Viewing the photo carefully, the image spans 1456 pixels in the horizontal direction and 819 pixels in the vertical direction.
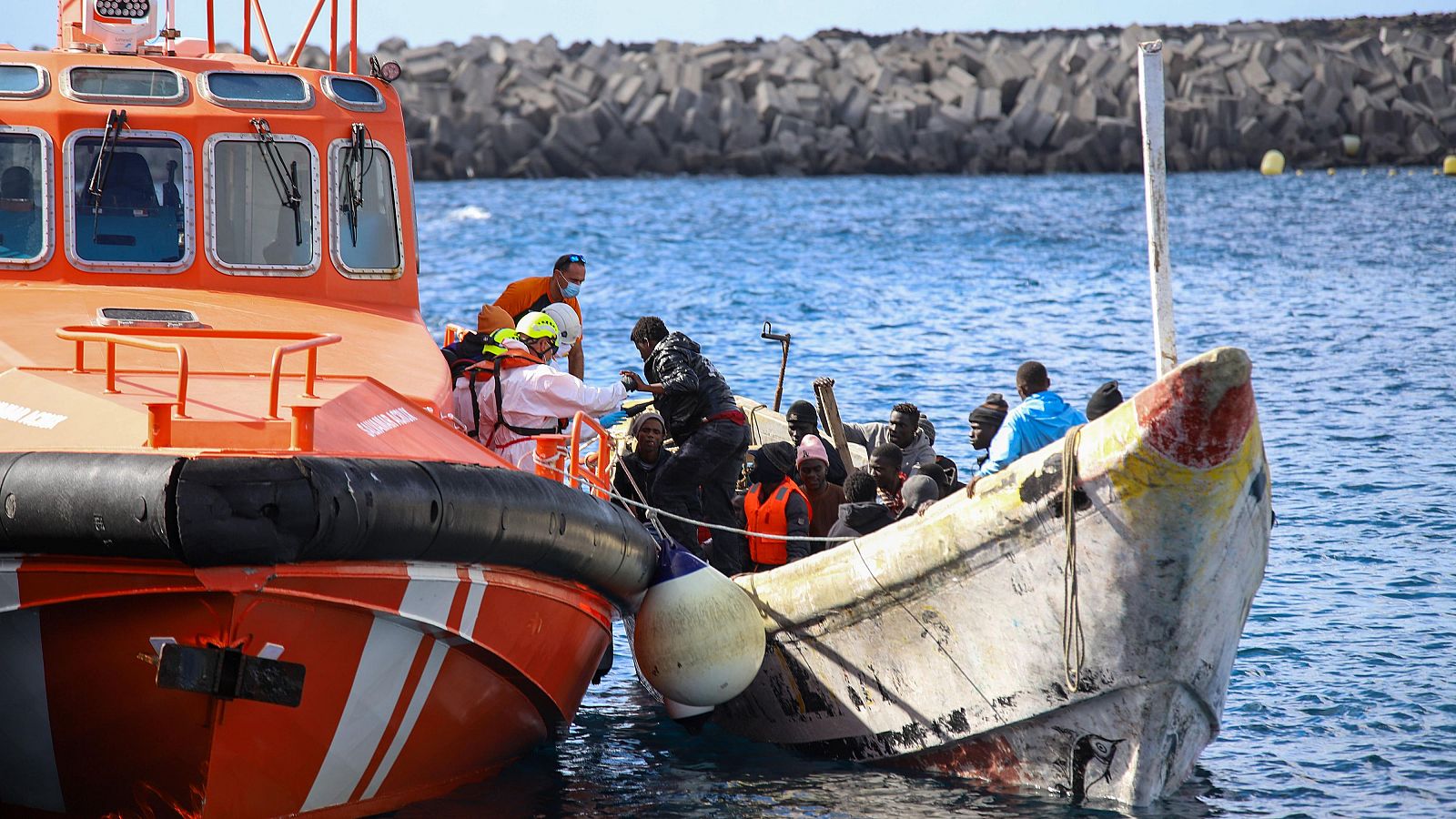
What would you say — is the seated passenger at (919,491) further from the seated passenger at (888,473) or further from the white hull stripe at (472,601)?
the white hull stripe at (472,601)

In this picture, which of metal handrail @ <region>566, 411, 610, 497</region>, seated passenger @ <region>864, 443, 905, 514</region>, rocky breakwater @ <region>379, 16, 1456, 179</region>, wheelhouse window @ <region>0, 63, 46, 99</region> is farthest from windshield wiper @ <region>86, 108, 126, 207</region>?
rocky breakwater @ <region>379, 16, 1456, 179</region>

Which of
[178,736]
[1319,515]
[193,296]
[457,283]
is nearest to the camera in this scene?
[178,736]

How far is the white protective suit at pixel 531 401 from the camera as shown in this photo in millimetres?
7078

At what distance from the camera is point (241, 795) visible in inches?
214

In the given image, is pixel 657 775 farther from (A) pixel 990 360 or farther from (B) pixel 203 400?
(A) pixel 990 360

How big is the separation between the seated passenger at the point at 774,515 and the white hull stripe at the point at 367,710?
272 cm

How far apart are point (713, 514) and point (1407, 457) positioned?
8.48 metres

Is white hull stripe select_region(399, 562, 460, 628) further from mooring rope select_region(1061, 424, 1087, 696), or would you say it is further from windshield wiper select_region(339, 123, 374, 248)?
windshield wiper select_region(339, 123, 374, 248)

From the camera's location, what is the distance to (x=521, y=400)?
281 inches

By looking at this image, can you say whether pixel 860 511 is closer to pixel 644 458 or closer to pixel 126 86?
pixel 644 458

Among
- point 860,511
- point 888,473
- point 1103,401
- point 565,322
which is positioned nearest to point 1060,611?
point 860,511

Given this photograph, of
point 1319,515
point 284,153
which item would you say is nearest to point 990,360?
point 1319,515

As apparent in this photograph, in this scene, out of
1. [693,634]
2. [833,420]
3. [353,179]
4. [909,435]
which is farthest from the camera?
[833,420]

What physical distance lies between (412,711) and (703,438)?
268cm
